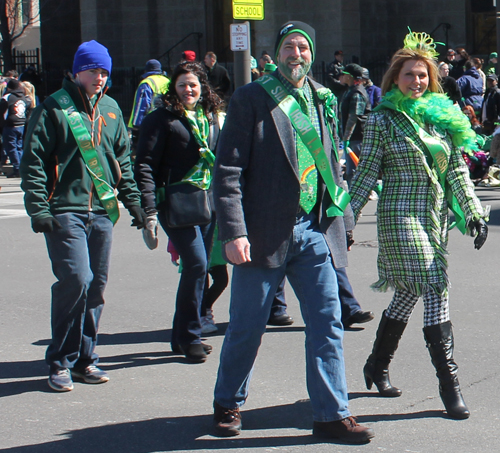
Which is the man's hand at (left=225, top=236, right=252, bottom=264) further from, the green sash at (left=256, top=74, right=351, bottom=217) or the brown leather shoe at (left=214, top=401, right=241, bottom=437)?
the brown leather shoe at (left=214, top=401, right=241, bottom=437)

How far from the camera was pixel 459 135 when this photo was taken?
186 inches

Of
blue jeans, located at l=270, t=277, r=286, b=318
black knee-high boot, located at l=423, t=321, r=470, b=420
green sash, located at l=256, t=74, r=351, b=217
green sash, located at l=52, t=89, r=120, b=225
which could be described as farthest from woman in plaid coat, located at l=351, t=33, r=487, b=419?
blue jeans, located at l=270, t=277, r=286, b=318

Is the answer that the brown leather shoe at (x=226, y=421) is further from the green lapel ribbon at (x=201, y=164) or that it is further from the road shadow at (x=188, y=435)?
the green lapel ribbon at (x=201, y=164)

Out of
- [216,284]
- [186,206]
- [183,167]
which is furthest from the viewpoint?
[216,284]

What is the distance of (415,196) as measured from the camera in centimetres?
466

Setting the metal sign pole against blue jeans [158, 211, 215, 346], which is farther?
the metal sign pole

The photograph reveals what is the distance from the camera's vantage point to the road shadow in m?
4.24

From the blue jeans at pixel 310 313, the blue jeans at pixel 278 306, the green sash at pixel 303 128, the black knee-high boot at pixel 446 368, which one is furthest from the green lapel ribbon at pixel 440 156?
the blue jeans at pixel 278 306

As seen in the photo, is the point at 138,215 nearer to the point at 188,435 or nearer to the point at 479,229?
the point at 188,435

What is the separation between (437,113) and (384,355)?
1.26 metres

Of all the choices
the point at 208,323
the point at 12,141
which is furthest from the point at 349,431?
the point at 12,141

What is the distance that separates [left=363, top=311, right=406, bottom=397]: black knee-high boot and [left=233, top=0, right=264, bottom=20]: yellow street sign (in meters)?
7.99

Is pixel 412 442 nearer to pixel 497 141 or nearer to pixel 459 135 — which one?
pixel 459 135

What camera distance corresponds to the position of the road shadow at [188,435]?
13.9 ft
